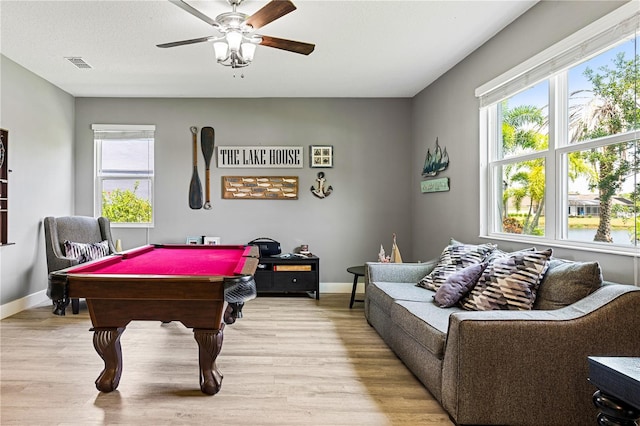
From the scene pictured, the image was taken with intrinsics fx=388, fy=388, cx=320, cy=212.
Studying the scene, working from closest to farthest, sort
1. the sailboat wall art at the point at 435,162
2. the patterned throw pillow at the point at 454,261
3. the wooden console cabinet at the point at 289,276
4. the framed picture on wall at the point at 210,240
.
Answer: the patterned throw pillow at the point at 454,261 < the sailboat wall art at the point at 435,162 < the wooden console cabinet at the point at 289,276 < the framed picture on wall at the point at 210,240

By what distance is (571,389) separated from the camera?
1.90 metres

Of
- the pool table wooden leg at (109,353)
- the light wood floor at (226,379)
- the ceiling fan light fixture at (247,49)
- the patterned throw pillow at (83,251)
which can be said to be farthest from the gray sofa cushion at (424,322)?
the patterned throw pillow at (83,251)

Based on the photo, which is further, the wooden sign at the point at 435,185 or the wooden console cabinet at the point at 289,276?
the wooden console cabinet at the point at 289,276

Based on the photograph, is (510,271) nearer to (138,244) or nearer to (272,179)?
(272,179)

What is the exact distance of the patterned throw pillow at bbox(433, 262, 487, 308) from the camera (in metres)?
2.77

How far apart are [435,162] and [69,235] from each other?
4.35m

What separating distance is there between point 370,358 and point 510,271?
1197mm

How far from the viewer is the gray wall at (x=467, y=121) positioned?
8.19 ft

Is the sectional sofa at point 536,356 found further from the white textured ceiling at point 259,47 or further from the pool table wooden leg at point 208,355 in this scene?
the white textured ceiling at point 259,47

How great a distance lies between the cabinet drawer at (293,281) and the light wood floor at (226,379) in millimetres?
1068

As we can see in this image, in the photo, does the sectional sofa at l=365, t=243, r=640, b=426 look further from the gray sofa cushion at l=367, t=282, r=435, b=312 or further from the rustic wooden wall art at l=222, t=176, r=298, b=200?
the rustic wooden wall art at l=222, t=176, r=298, b=200

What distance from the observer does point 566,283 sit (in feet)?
7.23

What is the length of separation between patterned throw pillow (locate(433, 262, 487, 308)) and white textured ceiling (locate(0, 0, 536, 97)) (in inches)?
78.1

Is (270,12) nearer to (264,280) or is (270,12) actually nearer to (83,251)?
(264,280)
